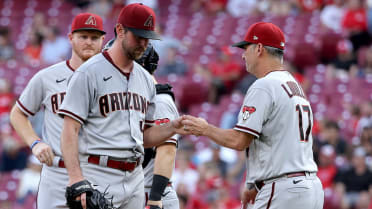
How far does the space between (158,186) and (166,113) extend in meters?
0.57

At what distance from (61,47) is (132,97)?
403 inches

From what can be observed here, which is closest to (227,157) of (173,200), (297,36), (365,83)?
(365,83)

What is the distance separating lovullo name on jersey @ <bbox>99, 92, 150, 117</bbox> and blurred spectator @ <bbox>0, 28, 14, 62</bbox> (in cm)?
1108

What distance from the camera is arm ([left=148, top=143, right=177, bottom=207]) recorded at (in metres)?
4.84

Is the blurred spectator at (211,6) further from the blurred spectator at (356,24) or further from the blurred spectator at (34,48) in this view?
the blurred spectator at (34,48)

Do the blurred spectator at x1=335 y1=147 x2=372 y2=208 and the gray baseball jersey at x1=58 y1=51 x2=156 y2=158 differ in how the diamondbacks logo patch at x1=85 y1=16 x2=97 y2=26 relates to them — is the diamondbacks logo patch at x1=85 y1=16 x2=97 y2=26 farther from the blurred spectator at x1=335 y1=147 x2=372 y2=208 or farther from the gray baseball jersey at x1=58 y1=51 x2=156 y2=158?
the blurred spectator at x1=335 y1=147 x2=372 y2=208

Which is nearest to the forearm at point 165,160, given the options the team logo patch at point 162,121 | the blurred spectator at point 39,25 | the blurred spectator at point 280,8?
the team logo patch at point 162,121

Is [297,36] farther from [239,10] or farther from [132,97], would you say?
[132,97]

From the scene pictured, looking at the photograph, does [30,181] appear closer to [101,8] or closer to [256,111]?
[101,8]

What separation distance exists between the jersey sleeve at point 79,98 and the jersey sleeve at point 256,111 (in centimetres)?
108

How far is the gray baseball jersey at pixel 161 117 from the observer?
16.6ft

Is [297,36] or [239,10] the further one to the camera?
[239,10]

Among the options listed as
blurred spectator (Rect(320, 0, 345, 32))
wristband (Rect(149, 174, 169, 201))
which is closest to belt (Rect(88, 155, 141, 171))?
wristband (Rect(149, 174, 169, 201))

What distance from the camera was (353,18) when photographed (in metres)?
12.2
